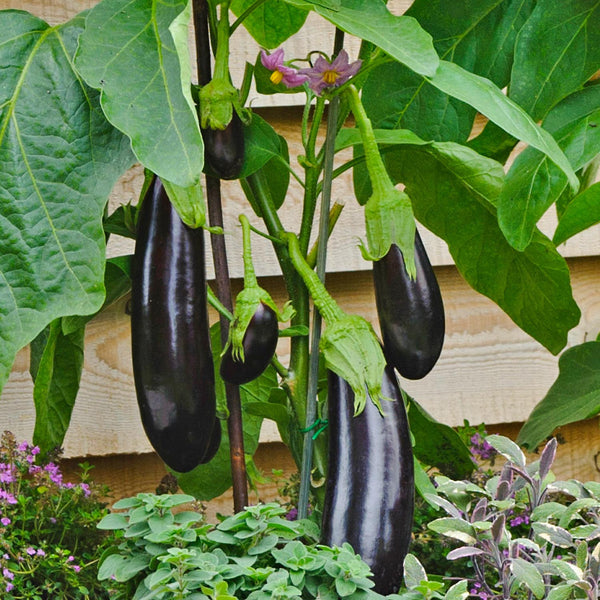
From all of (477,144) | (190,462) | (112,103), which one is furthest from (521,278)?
(112,103)

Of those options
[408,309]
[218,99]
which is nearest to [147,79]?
[218,99]

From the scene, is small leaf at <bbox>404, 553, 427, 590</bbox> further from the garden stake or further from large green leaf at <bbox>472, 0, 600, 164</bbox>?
large green leaf at <bbox>472, 0, 600, 164</bbox>

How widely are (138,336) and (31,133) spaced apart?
199 mm

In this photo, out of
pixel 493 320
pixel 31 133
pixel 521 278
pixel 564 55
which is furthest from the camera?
pixel 493 320

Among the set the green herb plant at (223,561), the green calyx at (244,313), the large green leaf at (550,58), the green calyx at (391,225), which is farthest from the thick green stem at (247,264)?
the large green leaf at (550,58)

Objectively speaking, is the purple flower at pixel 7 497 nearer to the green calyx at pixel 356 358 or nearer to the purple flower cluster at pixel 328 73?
the green calyx at pixel 356 358

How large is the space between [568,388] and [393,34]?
70 centimetres

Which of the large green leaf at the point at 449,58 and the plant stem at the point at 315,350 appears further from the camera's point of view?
the large green leaf at the point at 449,58

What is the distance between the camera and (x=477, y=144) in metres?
1.07

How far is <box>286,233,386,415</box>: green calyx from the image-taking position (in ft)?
2.60

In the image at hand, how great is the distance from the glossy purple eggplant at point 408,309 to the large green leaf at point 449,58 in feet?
0.75

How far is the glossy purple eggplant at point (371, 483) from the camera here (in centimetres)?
78

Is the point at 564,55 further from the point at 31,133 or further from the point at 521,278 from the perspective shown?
the point at 31,133

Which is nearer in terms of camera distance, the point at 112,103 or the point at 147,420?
the point at 112,103
